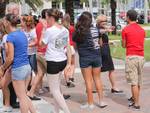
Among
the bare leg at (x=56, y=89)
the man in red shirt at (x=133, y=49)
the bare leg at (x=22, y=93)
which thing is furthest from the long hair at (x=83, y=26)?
the bare leg at (x=22, y=93)

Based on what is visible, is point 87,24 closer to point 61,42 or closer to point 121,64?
point 61,42

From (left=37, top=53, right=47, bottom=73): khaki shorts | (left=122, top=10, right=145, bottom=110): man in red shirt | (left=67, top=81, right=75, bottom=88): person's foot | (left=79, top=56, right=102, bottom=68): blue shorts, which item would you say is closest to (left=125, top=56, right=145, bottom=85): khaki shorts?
(left=122, top=10, right=145, bottom=110): man in red shirt

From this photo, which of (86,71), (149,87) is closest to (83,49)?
(86,71)

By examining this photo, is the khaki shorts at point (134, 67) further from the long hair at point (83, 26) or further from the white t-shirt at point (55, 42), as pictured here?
the white t-shirt at point (55, 42)

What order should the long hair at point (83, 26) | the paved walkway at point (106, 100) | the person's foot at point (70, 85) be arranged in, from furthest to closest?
the person's foot at point (70, 85), the paved walkway at point (106, 100), the long hair at point (83, 26)

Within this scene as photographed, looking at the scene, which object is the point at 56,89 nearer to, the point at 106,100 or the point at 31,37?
the point at 106,100

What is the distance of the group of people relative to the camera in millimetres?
7195

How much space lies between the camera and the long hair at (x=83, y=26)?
8.49 metres

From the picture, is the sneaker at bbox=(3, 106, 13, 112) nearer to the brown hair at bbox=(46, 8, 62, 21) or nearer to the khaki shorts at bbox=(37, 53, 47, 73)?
the khaki shorts at bbox=(37, 53, 47, 73)

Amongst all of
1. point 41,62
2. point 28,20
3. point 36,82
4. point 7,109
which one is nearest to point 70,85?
point 36,82

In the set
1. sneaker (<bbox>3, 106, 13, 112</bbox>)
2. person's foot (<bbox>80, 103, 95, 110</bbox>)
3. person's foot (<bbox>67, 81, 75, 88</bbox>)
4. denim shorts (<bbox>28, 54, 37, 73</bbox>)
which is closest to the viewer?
sneaker (<bbox>3, 106, 13, 112</bbox>)

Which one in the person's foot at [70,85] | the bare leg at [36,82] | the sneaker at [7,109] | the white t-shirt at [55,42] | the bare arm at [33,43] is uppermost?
the white t-shirt at [55,42]

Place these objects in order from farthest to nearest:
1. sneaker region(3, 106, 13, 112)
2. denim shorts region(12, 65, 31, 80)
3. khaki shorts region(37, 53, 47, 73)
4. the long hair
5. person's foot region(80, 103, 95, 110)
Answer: khaki shorts region(37, 53, 47, 73) < person's foot region(80, 103, 95, 110) < sneaker region(3, 106, 13, 112) < the long hair < denim shorts region(12, 65, 31, 80)

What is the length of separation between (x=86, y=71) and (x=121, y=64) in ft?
23.3
